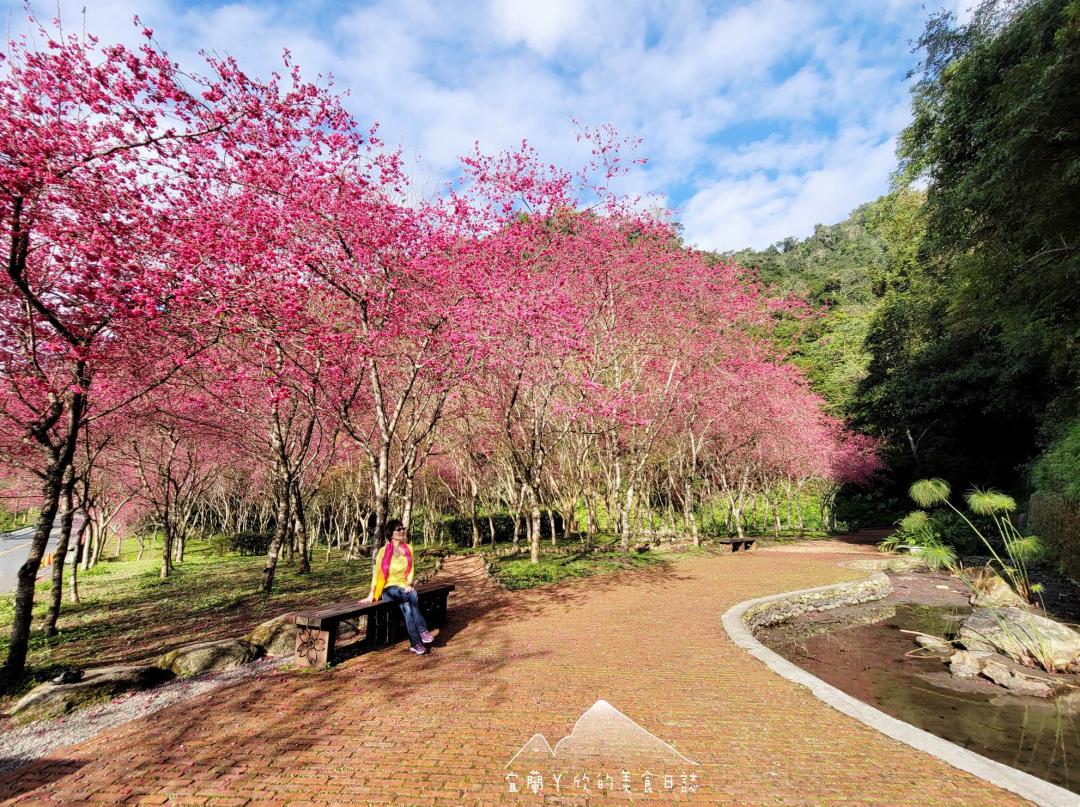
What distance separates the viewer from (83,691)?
5.17 metres

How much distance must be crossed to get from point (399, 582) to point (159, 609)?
328 inches

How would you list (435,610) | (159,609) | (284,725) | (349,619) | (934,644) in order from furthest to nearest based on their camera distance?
(159,609)
(934,644)
(435,610)
(349,619)
(284,725)

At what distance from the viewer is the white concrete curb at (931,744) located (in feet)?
11.0

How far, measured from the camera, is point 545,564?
14477mm

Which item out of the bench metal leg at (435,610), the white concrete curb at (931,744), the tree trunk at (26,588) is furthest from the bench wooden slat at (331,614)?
the white concrete curb at (931,744)

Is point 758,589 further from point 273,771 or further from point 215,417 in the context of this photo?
point 215,417

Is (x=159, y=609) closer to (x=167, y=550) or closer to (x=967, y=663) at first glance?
(x=167, y=550)

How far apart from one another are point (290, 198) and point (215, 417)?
11570mm

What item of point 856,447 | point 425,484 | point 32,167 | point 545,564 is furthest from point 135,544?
point 856,447

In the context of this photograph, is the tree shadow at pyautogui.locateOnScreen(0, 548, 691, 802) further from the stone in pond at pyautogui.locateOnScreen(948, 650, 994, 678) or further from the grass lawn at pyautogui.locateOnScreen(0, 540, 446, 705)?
the stone in pond at pyautogui.locateOnScreen(948, 650, 994, 678)

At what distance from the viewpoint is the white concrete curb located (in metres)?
3.37

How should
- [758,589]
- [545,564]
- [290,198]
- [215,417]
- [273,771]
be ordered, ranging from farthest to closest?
[215,417]
[545,564]
[758,589]
[290,198]
[273,771]

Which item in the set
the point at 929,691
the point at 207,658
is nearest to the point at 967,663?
the point at 929,691

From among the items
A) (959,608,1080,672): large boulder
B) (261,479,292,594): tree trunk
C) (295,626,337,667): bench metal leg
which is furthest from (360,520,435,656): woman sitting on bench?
(959,608,1080,672): large boulder
